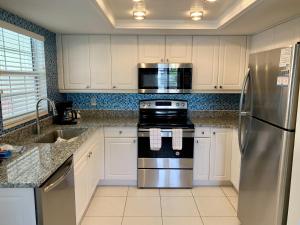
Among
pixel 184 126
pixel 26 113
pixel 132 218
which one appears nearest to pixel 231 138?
pixel 184 126

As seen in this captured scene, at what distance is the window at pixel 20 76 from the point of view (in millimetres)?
2229

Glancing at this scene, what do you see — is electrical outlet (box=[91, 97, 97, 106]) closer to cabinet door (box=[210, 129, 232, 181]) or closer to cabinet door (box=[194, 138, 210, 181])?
cabinet door (box=[194, 138, 210, 181])

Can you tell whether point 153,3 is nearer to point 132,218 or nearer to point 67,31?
point 67,31

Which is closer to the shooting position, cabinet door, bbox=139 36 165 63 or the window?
the window

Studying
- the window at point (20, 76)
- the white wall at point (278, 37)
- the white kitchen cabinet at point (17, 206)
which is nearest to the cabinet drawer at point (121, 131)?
the window at point (20, 76)

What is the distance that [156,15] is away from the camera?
2.74m

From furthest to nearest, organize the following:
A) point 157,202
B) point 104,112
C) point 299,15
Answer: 1. point 104,112
2. point 157,202
3. point 299,15

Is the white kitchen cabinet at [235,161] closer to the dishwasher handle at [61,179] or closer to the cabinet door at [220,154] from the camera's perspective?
the cabinet door at [220,154]

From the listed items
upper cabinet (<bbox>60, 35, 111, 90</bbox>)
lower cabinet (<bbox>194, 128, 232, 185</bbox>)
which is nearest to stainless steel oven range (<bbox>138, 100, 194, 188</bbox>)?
lower cabinet (<bbox>194, 128, 232, 185</bbox>)

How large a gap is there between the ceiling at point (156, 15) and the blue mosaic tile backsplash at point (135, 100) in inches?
37.7

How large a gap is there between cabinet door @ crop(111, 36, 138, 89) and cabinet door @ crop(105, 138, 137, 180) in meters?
0.79

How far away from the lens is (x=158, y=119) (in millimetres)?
3545

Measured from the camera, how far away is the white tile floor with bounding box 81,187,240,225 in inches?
102

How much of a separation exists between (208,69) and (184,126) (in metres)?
0.90
